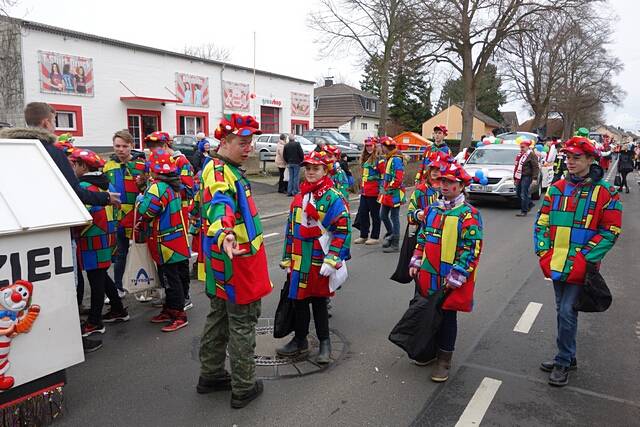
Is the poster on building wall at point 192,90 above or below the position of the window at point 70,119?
above

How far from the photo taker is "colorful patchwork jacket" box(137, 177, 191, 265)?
4.58 m

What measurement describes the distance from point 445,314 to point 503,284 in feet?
Answer: 9.96

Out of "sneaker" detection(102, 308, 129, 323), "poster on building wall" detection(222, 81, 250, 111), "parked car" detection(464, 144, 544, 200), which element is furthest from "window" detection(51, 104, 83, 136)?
"sneaker" detection(102, 308, 129, 323)

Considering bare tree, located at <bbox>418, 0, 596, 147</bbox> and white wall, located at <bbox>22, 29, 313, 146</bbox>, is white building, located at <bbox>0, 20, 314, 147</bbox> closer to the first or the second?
white wall, located at <bbox>22, 29, 313, 146</bbox>

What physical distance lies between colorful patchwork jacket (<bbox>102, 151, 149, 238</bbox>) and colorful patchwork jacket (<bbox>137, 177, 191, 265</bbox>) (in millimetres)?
357

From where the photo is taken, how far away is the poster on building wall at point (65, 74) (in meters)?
21.8

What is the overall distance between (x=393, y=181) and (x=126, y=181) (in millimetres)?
4383

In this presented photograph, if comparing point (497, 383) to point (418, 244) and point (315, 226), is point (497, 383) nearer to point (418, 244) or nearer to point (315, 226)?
point (418, 244)

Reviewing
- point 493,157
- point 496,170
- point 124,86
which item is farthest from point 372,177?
point 124,86

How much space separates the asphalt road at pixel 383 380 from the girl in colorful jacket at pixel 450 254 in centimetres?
41

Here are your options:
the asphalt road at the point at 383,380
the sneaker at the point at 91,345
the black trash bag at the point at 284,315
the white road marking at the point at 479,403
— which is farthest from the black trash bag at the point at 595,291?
the sneaker at the point at 91,345

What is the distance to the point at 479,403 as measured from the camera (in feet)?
11.5

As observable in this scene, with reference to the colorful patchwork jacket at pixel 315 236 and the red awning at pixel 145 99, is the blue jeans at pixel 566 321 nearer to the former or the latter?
the colorful patchwork jacket at pixel 315 236

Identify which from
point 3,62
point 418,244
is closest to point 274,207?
point 418,244
